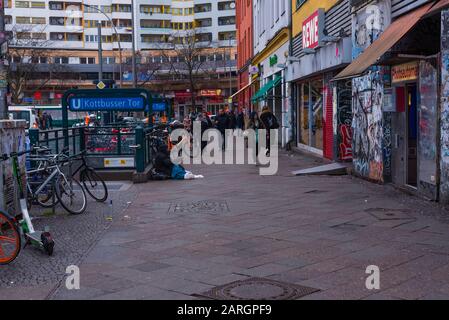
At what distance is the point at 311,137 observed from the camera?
21.5m

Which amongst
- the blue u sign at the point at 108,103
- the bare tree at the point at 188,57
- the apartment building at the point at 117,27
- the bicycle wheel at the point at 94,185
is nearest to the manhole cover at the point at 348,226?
the bicycle wheel at the point at 94,185

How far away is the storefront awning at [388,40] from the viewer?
32.9 ft

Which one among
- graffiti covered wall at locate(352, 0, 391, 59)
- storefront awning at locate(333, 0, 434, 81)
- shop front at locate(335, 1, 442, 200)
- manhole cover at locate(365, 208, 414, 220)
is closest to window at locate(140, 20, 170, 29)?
graffiti covered wall at locate(352, 0, 391, 59)

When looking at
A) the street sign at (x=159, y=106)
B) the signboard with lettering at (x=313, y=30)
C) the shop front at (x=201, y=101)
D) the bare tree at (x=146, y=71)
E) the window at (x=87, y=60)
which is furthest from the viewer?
the window at (x=87, y=60)

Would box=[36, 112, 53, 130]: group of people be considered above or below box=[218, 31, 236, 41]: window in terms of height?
A: below

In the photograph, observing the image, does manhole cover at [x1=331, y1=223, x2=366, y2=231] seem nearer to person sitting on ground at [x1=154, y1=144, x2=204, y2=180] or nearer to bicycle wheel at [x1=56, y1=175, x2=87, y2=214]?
bicycle wheel at [x1=56, y1=175, x2=87, y2=214]

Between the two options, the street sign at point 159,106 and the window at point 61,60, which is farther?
the window at point 61,60

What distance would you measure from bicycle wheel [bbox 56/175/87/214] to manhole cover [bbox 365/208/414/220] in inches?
179

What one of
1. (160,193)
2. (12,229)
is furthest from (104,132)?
(12,229)

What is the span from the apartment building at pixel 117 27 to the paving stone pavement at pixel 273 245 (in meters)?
73.9

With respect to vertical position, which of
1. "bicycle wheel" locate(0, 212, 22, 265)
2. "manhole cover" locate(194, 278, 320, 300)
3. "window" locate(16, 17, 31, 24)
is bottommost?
"manhole cover" locate(194, 278, 320, 300)

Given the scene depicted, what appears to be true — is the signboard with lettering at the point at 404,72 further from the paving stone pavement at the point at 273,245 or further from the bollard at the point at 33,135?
the bollard at the point at 33,135

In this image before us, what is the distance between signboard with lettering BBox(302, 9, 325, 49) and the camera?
59.5 feet
